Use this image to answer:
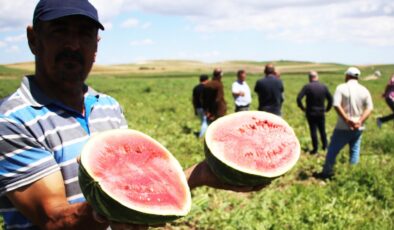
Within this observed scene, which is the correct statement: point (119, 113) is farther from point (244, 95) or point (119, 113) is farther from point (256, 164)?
point (244, 95)

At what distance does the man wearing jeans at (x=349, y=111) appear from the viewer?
684 cm

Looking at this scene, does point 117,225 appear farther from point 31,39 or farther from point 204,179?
point 31,39

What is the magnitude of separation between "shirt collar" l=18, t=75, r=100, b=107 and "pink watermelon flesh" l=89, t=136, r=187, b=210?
39cm

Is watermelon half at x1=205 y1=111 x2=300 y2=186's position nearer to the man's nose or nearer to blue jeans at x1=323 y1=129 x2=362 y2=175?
the man's nose

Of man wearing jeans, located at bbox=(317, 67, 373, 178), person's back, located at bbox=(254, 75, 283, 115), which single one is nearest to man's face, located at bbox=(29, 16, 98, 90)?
man wearing jeans, located at bbox=(317, 67, 373, 178)

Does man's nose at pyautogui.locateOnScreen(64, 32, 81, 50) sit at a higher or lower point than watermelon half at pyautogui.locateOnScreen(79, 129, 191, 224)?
higher

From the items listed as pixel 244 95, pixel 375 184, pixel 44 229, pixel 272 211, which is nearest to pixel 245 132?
pixel 44 229

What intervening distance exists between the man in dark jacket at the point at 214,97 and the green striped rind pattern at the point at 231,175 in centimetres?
702

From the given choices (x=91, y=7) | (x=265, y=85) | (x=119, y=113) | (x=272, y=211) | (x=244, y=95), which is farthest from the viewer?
(x=244, y=95)

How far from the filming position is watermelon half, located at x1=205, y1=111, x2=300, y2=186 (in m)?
2.21

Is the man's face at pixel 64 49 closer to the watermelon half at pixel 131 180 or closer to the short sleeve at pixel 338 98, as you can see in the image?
the watermelon half at pixel 131 180

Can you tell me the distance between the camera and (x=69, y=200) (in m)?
1.96

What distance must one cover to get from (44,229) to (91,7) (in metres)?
1.12

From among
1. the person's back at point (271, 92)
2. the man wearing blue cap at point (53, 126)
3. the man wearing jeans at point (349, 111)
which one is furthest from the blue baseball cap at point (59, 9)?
the person's back at point (271, 92)
